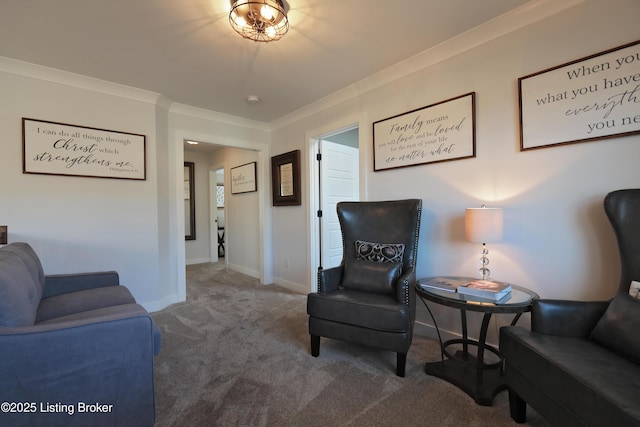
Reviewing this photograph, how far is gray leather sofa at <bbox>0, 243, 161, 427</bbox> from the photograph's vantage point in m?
1.09

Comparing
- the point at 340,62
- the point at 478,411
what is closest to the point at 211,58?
the point at 340,62

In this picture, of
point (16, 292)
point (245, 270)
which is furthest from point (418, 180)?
point (245, 270)

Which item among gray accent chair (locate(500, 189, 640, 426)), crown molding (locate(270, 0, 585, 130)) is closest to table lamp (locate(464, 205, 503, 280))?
gray accent chair (locate(500, 189, 640, 426))

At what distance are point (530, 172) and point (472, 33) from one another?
3.60 feet

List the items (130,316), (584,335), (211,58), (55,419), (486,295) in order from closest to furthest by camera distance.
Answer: (55,419) → (130,316) → (584,335) → (486,295) → (211,58)

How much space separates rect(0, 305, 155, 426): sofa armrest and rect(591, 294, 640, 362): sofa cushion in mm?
2035

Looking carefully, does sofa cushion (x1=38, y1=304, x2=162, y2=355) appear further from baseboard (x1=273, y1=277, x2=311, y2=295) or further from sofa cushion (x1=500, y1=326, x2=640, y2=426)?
baseboard (x1=273, y1=277, x2=311, y2=295)

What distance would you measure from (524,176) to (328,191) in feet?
7.29

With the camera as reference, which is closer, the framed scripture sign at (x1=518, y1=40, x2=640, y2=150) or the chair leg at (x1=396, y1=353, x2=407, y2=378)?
the framed scripture sign at (x1=518, y1=40, x2=640, y2=150)

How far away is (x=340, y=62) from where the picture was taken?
2.53 m

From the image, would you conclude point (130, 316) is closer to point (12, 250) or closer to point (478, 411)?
point (12, 250)

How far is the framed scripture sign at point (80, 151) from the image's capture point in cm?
251

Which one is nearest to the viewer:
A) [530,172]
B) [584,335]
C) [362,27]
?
[584,335]

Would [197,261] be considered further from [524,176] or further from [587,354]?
[587,354]
